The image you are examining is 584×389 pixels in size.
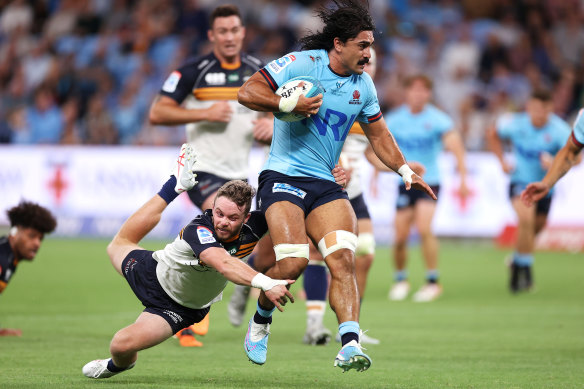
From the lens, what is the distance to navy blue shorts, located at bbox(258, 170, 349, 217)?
6.82 meters

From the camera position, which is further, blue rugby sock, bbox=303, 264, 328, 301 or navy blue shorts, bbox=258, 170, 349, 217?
Answer: blue rugby sock, bbox=303, 264, 328, 301

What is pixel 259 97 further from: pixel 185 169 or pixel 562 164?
pixel 562 164

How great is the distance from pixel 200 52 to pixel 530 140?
10337 millimetres

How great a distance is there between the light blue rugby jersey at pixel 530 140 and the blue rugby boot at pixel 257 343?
821cm

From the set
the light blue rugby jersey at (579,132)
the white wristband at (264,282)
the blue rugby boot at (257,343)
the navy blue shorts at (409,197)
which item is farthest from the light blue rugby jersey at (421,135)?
the white wristband at (264,282)

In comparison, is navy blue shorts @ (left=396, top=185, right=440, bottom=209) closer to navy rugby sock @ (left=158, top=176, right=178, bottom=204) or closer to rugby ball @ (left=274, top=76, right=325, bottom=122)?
navy rugby sock @ (left=158, top=176, right=178, bottom=204)

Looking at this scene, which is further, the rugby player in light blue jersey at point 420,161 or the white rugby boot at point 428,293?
the rugby player in light blue jersey at point 420,161

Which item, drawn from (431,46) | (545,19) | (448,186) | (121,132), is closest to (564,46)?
(545,19)

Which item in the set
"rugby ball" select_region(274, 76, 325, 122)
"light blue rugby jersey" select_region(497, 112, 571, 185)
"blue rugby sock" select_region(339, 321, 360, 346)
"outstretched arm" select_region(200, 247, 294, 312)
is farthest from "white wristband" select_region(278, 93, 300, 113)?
"light blue rugby jersey" select_region(497, 112, 571, 185)

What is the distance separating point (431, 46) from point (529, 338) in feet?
46.3

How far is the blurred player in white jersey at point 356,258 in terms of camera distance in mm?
8727

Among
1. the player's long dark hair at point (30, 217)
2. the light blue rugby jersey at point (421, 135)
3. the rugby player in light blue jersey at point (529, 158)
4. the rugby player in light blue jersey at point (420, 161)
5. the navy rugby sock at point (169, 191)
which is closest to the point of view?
the navy rugby sock at point (169, 191)

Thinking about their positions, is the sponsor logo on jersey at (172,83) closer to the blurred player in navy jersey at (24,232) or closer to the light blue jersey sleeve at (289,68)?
the blurred player in navy jersey at (24,232)

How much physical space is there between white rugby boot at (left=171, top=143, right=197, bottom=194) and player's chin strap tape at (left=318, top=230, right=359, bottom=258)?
135cm
